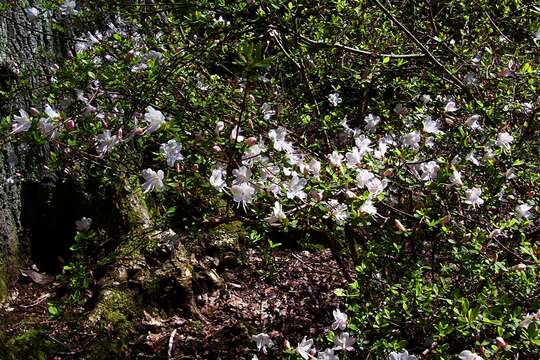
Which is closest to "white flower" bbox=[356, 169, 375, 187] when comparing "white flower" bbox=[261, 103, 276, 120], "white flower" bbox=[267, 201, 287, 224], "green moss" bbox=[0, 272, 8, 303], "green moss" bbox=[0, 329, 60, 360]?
"white flower" bbox=[267, 201, 287, 224]

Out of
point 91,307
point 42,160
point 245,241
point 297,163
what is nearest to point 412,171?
point 297,163

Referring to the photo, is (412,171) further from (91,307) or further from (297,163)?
(91,307)

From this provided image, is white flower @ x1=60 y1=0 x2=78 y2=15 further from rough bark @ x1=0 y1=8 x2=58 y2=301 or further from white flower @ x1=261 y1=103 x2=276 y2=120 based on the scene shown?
white flower @ x1=261 y1=103 x2=276 y2=120

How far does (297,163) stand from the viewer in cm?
203

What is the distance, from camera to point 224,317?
3600 millimetres

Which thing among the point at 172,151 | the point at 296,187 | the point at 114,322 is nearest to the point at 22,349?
the point at 114,322

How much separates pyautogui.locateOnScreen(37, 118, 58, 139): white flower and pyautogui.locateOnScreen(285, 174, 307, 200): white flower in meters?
0.92

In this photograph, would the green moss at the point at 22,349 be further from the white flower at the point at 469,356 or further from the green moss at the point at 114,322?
the white flower at the point at 469,356

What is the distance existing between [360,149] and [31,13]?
7.17 feet

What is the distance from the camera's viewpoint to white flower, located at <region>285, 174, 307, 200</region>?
1884 millimetres

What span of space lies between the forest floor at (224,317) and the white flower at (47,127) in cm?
142

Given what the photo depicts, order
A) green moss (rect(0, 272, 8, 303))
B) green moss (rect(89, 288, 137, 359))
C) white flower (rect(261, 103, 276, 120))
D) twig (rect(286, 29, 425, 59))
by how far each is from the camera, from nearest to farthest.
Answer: twig (rect(286, 29, 425, 59)) → white flower (rect(261, 103, 276, 120)) → green moss (rect(89, 288, 137, 359)) → green moss (rect(0, 272, 8, 303))

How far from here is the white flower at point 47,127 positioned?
1.94 metres

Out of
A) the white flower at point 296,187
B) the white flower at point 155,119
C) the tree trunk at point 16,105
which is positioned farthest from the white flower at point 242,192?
the tree trunk at point 16,105
